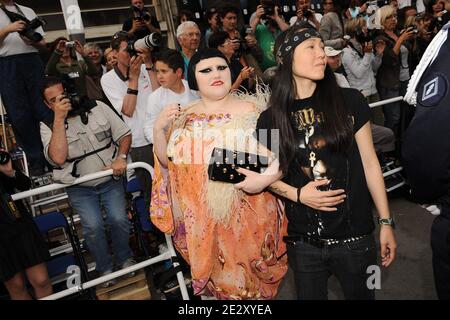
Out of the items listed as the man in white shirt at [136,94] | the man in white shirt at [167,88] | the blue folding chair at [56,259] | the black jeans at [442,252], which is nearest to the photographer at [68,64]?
the man in white shirt at [136,94]

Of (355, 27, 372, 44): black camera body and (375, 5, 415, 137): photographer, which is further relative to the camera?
(375, 5, 415, 137): photographer

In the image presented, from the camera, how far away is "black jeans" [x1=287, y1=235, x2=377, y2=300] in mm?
1731

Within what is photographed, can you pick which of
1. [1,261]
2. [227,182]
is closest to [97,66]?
[1,261]

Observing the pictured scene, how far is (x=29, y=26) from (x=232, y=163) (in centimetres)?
307

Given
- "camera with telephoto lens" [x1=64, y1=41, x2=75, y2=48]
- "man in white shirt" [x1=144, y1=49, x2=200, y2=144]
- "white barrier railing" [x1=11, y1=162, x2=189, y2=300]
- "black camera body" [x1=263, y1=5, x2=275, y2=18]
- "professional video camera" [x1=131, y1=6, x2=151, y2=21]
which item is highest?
"professional video camera" [x1=131, y1=6, x2=151, y2=21]

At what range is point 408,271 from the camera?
9.82 feet

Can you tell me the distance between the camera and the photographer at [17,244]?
8.18ft

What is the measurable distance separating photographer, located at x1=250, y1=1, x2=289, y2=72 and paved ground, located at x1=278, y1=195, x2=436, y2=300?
2742 mm

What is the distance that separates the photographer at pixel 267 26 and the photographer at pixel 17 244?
351 cm

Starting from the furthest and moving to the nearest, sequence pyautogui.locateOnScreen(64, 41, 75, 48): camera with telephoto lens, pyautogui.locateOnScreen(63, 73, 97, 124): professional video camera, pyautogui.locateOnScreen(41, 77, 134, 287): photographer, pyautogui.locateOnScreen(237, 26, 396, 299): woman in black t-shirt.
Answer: pyautogui.locateOnScreen(64, 41, 75, 48): camera with telephoto lens
pyautogui.locateOnScreen(63, 73, 97, 124): professional video camera
pyautogui.locateOnScreen(41, 77, 134, 287): photographer
pyautogui.locateOnScreen(237, 26, 396, 299): woman in black t-shirt

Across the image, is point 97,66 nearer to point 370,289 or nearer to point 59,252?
point 59,252

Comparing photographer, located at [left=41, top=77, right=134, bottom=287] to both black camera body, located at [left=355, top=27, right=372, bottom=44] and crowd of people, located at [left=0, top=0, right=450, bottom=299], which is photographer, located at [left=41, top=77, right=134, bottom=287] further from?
black camera body, located at [left=355, top=27, right=372, bottom=44]

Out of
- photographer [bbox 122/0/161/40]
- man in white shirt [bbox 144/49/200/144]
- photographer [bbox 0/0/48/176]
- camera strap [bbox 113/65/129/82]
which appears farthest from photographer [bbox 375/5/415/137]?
photographer [bbox 0/0/48/176]

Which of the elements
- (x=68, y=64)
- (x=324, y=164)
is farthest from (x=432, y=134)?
(x=68, y=64)
